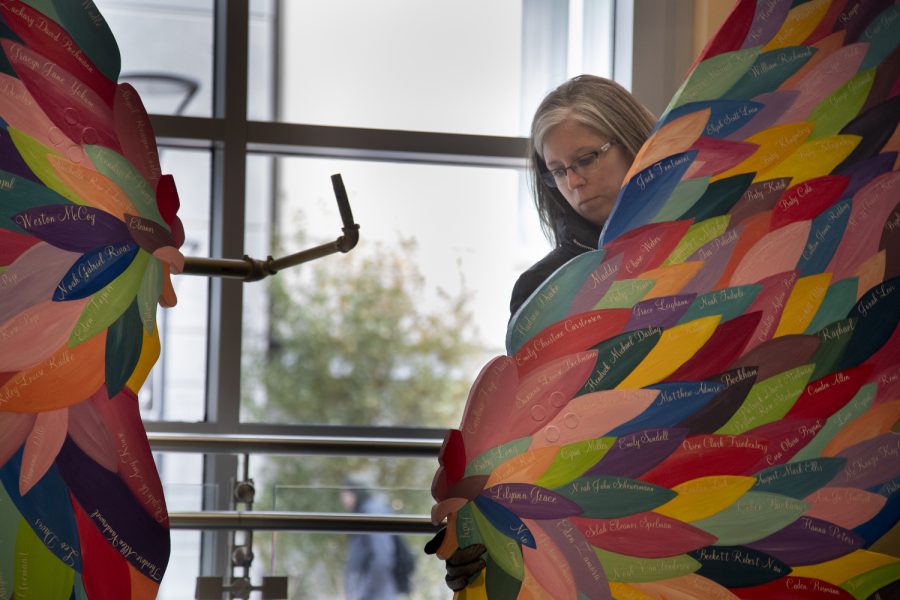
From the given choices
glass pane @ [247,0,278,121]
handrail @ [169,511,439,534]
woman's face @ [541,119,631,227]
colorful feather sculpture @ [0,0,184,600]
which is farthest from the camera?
glass pane @ [247,0,278,121]

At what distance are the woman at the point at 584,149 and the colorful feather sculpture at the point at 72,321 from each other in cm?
67

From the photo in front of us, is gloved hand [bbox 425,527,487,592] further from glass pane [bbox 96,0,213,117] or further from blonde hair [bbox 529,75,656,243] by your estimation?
glass pane [bbox 96,0,213,117]

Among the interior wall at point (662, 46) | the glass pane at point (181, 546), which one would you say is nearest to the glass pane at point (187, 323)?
the glass pane at point (181, 546)

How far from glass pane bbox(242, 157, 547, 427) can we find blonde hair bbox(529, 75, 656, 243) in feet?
3.80

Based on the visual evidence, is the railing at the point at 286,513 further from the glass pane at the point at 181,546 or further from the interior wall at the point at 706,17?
the interior wall at the point at 706,17

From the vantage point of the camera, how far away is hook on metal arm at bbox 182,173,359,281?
1.28m

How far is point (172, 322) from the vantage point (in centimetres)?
257

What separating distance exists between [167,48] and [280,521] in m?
1.42

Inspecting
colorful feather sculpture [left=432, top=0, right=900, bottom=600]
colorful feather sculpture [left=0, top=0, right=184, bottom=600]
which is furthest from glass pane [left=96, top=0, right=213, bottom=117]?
colorful feather sculpture [left=432, top=0, right=900, bottom=600]

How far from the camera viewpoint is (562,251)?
153 cm

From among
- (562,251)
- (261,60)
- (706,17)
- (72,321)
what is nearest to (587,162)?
(562,251)

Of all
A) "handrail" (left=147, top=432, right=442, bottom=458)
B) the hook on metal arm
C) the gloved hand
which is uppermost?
the hook on metal arm

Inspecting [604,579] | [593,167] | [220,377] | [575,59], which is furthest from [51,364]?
[575,59]

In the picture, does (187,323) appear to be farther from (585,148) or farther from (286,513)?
(585,148)
